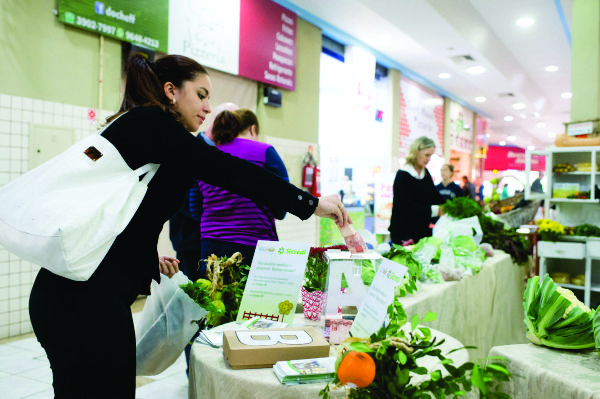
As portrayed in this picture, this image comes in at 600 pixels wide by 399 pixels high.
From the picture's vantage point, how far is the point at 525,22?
8.33m

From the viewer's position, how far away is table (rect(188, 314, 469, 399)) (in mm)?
1179

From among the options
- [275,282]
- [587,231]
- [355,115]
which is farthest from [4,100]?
[355,115]

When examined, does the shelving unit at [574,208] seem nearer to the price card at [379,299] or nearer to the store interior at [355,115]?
the store interior at [355,115]

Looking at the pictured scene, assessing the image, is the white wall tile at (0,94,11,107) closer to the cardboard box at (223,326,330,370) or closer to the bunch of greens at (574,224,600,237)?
the cardboard box at (223,326,330,370)

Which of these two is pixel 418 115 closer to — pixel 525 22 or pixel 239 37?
pixel 525 22

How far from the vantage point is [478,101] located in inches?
523

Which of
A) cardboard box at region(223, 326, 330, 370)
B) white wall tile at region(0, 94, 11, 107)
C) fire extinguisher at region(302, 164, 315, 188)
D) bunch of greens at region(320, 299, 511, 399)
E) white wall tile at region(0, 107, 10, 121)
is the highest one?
white wall tile at region(0, 94, 11, 107)

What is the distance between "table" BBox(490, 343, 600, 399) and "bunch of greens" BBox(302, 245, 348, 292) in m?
0.63

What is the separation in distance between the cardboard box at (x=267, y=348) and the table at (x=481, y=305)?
83 cm

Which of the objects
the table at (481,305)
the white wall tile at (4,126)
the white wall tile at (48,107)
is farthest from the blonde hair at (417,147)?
the white wall tile at (4,126)

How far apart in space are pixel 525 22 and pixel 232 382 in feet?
29.2

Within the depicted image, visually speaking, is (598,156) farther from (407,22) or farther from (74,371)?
(74,371)

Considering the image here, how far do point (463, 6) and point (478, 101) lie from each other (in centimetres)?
624

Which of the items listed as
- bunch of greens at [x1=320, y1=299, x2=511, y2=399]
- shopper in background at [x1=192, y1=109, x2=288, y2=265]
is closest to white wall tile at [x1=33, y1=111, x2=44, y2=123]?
shopper in background at [x1=192, y1=109, x2=288, y2=265]
